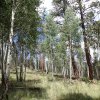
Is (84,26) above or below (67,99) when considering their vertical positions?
above

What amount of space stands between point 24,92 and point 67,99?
2869mm

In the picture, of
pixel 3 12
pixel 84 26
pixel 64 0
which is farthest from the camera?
pixel 64 0

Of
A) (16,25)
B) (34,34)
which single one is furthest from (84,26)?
(16,25)

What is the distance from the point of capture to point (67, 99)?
14922mm

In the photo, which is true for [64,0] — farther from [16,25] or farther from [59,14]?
[16,25]

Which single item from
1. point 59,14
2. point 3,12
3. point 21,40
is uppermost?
point 59,14

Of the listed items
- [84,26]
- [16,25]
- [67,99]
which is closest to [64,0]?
[84,26]

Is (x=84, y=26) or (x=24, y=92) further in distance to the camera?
(x=84, y=26)

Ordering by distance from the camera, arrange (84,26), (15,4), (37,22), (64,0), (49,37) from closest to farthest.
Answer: (15,4) → (37,22) → (84,26) → (64,0) → (49,37)

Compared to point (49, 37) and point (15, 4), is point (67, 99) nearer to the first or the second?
point (15, 4)

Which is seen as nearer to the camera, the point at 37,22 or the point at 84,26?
the point at 37,22

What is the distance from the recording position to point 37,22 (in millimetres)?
24422

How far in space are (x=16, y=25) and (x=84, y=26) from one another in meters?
11.2

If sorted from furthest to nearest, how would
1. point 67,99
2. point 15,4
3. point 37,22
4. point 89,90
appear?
point 37,22 < point 89,90 < point 15,4 < point 67,99
